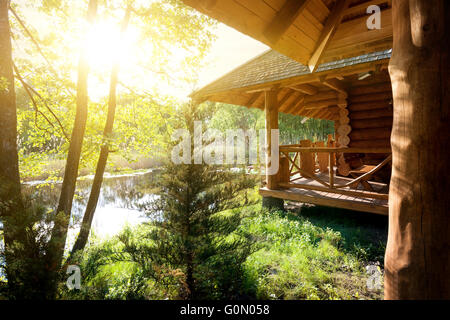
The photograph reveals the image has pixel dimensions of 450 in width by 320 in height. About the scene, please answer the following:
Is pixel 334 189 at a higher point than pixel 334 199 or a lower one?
higher

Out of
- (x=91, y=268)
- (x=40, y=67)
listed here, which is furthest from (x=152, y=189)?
(x=40, y=67)

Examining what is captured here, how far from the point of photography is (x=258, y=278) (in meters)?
3.68

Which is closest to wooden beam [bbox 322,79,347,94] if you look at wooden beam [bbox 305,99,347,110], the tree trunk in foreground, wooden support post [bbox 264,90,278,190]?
wooden beam [bbox 305,99,347,110]

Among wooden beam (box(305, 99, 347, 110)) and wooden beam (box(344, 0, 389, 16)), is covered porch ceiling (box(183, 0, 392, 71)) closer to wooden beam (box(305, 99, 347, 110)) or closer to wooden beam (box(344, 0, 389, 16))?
wooden beam (box(344, 0, 389, 16))

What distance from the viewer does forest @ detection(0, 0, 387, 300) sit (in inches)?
102

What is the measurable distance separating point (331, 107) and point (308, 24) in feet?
24.3

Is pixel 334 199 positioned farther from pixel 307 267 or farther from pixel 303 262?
pixel 307 267

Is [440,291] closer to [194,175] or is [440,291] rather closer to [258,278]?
[194,175]

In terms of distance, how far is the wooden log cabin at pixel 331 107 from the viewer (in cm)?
561

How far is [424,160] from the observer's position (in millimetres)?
1373

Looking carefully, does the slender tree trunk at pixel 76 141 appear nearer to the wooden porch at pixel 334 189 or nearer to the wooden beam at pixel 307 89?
the wooden porch at pixel 334 189

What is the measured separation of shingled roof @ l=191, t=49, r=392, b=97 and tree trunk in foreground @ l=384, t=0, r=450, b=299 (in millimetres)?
4277

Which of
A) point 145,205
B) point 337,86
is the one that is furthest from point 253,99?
point 145,205

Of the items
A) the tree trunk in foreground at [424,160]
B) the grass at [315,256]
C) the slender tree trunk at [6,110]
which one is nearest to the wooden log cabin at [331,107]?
the grass at [315,256]
